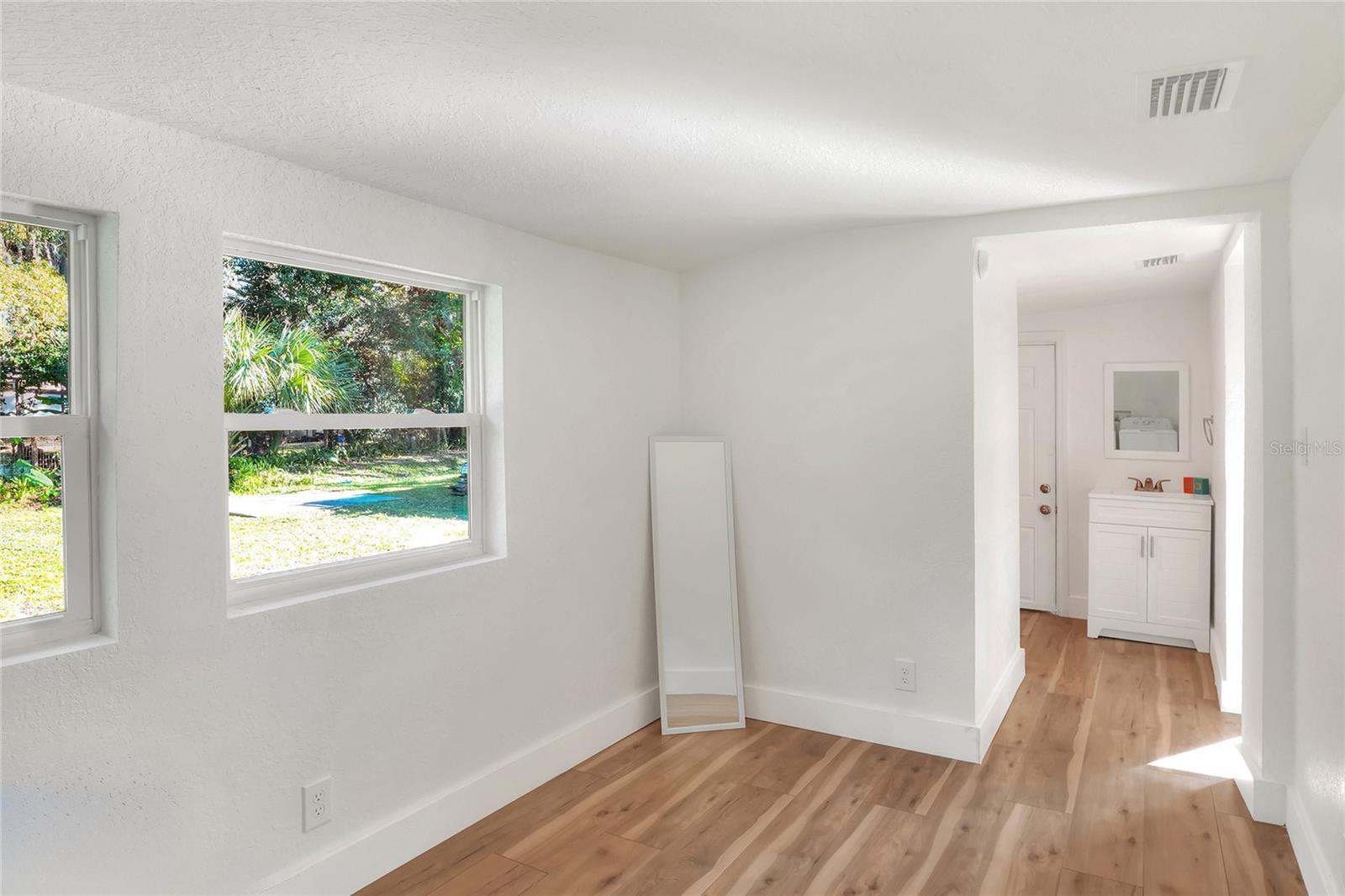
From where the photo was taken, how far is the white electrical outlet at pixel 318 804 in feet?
8.05

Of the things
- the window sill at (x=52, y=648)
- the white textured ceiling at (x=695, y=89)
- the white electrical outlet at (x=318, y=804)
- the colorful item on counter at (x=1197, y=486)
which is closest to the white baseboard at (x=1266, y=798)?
the white textured ceiling at (x=695, y=89)

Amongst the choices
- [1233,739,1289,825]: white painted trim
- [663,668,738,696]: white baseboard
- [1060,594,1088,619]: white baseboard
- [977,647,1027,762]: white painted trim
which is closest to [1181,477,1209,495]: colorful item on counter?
[1060,594,1088,619]: white baseboard

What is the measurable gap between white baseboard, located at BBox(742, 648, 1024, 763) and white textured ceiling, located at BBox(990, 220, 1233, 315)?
2133mm

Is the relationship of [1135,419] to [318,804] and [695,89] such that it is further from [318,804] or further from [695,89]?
[318,804]

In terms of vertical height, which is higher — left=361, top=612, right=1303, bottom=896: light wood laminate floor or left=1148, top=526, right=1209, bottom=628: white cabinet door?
left=1148, top=526, right=1209, bottom=628: white cabinet door

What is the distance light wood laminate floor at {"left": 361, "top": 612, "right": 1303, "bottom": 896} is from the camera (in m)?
2.59

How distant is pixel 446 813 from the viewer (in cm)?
287

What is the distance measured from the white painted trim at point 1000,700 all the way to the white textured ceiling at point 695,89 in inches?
89.7

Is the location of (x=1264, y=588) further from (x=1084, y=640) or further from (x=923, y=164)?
(x=1084, y=640)

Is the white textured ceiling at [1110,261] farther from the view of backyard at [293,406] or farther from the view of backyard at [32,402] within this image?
the view of backyard at [32,402]

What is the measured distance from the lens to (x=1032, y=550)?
19.6 feet

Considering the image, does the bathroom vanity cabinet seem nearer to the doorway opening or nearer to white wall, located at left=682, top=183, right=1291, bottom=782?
the doorway opening

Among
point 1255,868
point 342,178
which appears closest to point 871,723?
point 1255,868

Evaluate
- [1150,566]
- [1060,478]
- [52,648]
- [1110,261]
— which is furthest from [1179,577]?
[52,648]
